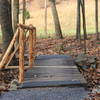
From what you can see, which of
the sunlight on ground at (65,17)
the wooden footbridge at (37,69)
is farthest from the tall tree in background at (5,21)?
the sunlight on ground at (65,17)

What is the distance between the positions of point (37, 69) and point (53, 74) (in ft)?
4.09

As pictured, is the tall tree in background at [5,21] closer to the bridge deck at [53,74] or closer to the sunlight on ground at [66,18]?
the bridge deck at [53,74]

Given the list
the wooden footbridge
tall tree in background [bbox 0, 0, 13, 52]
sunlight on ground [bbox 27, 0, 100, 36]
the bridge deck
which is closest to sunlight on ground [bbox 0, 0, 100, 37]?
sunlight on ground [bbox 27, 0, 100, 36]

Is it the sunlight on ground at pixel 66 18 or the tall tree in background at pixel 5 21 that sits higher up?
the tall tree in background at pixel 5 21

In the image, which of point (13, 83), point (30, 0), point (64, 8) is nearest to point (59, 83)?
point (13, 83)

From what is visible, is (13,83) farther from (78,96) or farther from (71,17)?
(71,17)

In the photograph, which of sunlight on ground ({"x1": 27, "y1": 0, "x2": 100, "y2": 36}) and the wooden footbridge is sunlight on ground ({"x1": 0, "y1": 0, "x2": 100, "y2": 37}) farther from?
the wooden footbridge

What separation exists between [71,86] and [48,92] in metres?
0.72

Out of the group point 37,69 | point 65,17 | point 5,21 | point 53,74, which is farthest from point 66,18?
point 53,74

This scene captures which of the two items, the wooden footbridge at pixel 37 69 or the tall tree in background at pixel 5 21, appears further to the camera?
the tall tree in background at pixel 5 21

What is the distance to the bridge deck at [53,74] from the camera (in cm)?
964

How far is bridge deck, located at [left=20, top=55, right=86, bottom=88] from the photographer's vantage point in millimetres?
9641

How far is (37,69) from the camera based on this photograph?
12188 millimetres

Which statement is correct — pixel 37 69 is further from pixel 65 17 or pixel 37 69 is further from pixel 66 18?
pixel 65 17
